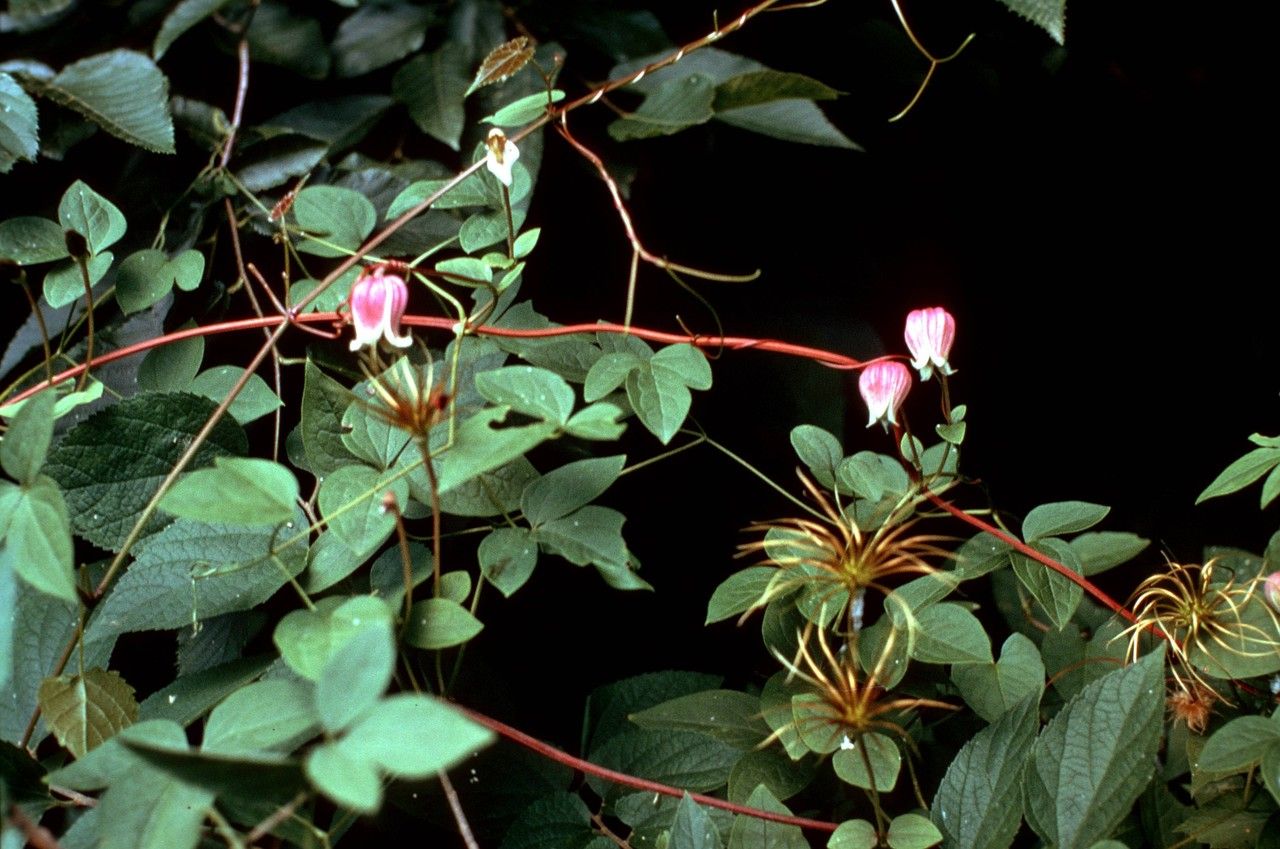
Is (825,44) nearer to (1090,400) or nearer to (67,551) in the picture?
(1090,400)

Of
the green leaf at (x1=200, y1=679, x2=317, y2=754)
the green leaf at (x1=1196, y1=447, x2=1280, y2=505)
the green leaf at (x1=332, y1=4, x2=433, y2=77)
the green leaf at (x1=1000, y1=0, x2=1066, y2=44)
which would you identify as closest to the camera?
the green leaf at (x1=200, y1=679, x2=317, y2=754)

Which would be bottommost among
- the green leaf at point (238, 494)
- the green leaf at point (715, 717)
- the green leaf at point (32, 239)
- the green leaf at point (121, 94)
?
the green leaf at point (715, 717)

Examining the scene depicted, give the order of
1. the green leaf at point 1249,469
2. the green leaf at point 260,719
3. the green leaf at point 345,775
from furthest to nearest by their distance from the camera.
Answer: the green leaf at point 1249,469
the green leaf at point 260,719
the green leaf at point 345,775

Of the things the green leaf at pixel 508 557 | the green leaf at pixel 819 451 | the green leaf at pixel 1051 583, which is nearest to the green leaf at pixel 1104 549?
the green leaf at pixel 1051 583

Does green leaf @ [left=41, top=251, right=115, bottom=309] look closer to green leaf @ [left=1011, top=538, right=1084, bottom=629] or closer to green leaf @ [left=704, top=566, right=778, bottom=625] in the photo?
green leaf @ [left=704, top=566, right=778, bottom=625]

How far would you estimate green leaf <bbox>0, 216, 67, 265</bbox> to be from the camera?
69cm

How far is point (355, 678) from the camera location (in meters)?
0.34

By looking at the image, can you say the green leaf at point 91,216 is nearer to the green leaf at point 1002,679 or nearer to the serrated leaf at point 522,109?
the serrated leaf at point 522,109

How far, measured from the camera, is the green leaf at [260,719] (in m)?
0.41

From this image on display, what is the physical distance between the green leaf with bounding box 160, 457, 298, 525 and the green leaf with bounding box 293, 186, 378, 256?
29 centimetres

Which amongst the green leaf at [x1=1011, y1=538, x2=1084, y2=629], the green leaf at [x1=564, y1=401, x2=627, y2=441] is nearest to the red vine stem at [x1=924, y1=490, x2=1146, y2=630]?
the green leaf at [x1=1011, y1=538, x2=1084, y2=629]

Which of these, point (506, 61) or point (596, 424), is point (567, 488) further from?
point (506, 61)

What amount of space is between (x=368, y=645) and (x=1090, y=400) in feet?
3.68

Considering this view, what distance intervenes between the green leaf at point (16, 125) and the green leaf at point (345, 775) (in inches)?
25.7
